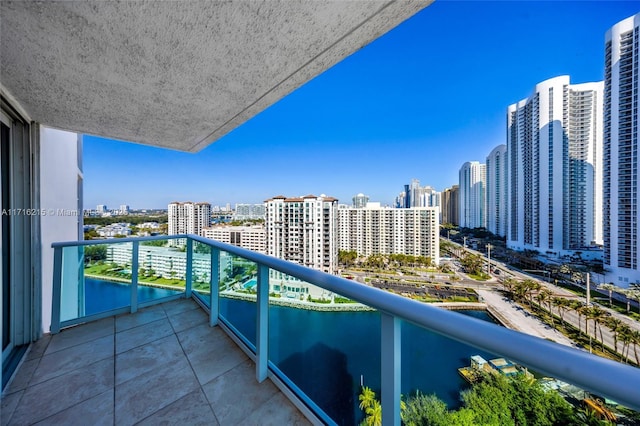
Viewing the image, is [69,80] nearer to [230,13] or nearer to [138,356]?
[230,13]

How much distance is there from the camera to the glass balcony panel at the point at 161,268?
304cm

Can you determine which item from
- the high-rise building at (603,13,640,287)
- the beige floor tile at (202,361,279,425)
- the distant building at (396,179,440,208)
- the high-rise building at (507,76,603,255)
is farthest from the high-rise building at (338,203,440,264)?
the beige floor tile at (202,361,279,425)

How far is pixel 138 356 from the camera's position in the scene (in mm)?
2066

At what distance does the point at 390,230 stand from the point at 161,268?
1314 inches

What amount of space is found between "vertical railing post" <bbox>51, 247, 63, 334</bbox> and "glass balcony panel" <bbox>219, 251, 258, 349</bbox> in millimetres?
1710

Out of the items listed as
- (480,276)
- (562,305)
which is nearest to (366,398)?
(562,305)

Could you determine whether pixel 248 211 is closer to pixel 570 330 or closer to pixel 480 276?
pixel 480 276

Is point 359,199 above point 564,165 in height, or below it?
below

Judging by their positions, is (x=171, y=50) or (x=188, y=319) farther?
(x=188, y=319)

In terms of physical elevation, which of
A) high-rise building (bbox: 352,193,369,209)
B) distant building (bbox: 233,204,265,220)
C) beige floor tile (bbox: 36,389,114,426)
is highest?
high-rise building (bbox: 352,193,369,209)

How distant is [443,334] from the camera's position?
2.46 ft

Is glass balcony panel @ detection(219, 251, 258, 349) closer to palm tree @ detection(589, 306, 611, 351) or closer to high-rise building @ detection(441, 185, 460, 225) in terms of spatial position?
palm tree @ detection(589, 306, 611, 351)

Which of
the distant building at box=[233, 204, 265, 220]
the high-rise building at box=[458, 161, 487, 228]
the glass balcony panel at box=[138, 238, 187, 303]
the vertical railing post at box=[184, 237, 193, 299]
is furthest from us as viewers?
the high-rise building at box=[458, 161, 487, 228]

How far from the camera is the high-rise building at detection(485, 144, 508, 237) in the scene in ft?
105
